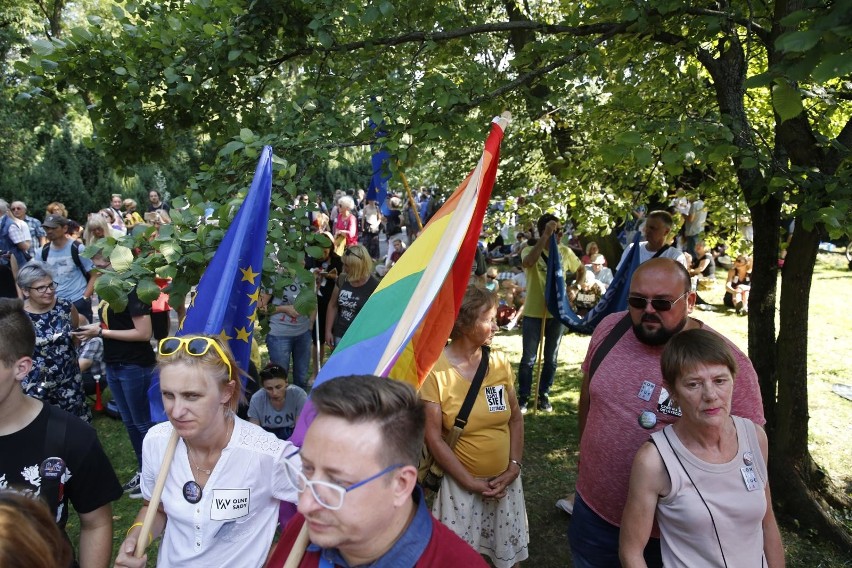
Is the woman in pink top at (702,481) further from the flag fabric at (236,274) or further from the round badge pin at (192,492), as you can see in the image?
the flag fabric at (236,274)

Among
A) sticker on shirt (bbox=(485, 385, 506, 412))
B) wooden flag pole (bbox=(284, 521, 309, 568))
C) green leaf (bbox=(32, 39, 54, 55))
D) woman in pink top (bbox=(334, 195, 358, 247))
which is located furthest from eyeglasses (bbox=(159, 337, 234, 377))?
woman in pink top (bbox=(334, 195, 358, 247))

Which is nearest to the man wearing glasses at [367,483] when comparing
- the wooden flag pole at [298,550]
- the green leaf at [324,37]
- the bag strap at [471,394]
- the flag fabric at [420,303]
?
the wooden flag pole at [298,550]

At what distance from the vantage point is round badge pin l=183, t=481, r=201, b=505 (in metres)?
2.28

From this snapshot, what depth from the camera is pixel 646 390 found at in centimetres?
274

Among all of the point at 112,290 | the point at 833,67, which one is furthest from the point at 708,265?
the point at 112,290

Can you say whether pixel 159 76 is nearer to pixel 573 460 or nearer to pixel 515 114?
pixel 515 114

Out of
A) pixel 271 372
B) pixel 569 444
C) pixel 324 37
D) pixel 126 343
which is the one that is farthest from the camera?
pixel 569 444

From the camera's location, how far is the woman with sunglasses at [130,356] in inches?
190

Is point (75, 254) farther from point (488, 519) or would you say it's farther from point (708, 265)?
point (708, 265)

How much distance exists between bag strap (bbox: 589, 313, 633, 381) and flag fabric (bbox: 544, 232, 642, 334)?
2.69 meters

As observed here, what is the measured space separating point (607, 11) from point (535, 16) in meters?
4.09

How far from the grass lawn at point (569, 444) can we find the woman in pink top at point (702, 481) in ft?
7.11

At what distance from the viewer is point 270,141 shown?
129 inches

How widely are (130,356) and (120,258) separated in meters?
2.61
